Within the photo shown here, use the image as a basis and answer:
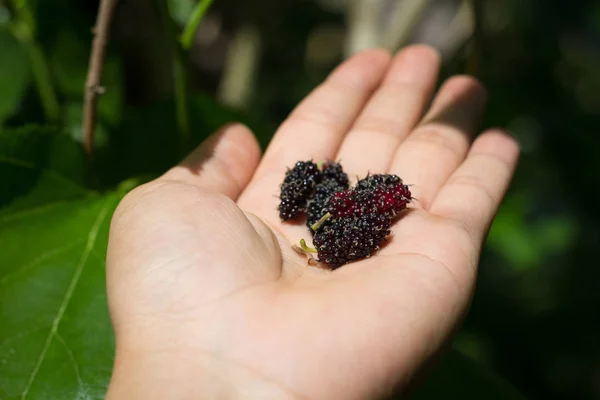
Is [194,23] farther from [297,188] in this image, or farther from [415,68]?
[415,68]

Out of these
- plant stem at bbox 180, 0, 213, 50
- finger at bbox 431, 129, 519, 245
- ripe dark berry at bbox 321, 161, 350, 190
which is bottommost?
ripe dark berry at bbox 321, 161, 350, 190

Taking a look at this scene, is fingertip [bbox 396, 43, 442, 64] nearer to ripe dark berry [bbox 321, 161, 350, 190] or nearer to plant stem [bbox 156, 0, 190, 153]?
ripe dark berry [bbox 321, 161, 350, 190]

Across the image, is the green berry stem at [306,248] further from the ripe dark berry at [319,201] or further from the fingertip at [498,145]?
the fingertip at [498,145]

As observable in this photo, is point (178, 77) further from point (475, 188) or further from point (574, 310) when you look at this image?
point (574, 310)

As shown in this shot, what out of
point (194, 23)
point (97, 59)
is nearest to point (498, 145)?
point (194, 23)

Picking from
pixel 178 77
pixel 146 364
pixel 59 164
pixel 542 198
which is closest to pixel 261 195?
pixel 178 77

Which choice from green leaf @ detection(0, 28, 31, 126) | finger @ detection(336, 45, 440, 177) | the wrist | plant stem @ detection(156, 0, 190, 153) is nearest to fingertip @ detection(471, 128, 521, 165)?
finger @ detection(336, 45, 440, 177)
